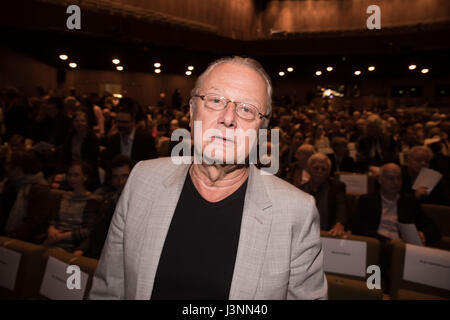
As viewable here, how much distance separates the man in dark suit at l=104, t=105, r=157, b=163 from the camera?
4.16m

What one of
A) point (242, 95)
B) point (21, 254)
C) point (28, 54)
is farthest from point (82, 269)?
point (28, 54)

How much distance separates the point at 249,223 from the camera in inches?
47.4

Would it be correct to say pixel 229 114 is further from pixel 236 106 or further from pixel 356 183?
pixel 356 183

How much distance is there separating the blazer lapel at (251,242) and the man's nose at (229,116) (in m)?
0.28

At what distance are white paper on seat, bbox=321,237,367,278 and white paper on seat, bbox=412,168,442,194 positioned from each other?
2113mm

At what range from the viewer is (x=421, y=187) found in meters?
4.11

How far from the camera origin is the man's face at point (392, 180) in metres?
3.36

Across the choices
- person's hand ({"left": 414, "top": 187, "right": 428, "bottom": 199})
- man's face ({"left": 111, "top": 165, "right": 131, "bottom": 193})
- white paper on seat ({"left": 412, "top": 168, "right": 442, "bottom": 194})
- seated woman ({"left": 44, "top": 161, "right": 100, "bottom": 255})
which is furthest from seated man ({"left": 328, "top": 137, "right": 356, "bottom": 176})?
seated woman ({"left": 44, "top": 161, "right": 100, "bottom": 255})

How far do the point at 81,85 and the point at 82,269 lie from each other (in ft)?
44.5

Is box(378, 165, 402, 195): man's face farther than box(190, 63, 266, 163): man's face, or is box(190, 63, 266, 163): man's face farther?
box(378, 165, 402, 195): man's face

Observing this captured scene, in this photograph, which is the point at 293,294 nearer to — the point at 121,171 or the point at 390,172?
the point at 121,171

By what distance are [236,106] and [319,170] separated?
262 centimetres

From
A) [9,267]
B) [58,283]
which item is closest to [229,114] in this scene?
[58,283]

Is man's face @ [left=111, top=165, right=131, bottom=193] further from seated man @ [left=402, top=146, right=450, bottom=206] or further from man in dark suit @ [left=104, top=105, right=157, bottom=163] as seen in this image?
seated man @ [left=402, top=146, right=450, bottom=206]
